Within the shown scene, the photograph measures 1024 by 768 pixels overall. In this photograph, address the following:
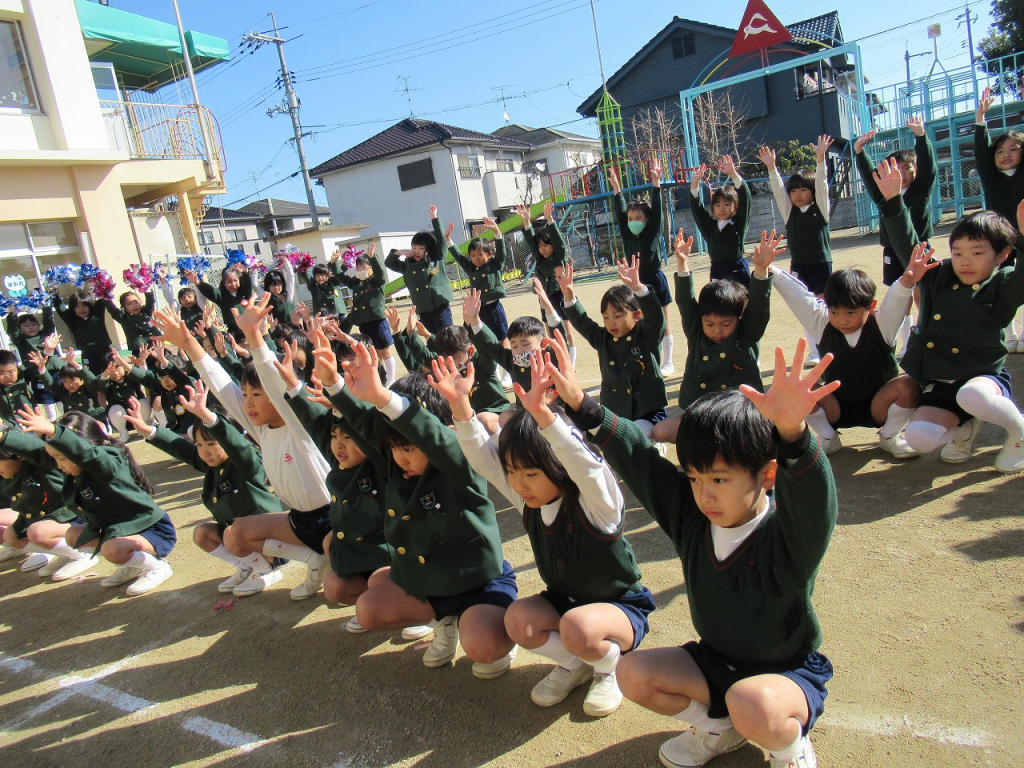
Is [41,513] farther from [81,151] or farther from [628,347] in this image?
[81,151]

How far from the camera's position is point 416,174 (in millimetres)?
31422

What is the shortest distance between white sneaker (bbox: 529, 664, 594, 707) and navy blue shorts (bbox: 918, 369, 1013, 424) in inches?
99.5

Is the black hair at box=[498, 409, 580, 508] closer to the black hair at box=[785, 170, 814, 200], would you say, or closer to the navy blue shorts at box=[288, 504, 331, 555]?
the navy blue shorts at box=[288, 504, 331, 555]

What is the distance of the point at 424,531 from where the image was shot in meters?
2.76

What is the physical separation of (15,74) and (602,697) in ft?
50.9

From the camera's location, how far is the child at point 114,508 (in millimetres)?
4035

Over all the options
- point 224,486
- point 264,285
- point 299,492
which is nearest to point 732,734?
point 299,492

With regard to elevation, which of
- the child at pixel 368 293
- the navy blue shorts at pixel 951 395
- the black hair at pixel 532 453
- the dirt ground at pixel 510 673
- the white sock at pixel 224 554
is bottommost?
the dirt ground at pixel 510 673

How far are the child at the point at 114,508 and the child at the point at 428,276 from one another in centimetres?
421

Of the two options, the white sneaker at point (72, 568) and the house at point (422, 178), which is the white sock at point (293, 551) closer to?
the white sneaker at point (72, 568)

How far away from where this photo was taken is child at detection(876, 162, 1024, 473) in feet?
11.5

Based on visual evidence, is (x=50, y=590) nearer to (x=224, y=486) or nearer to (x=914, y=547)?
(x=224, y=486)

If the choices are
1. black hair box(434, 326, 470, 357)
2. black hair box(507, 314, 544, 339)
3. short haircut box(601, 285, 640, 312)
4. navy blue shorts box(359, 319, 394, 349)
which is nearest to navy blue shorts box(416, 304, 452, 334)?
navy blue shorts box(359, 319, 394, 349)

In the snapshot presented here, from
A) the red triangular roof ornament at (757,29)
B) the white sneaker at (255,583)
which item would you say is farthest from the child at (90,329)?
the red triangular roof ornament at (757,29)
